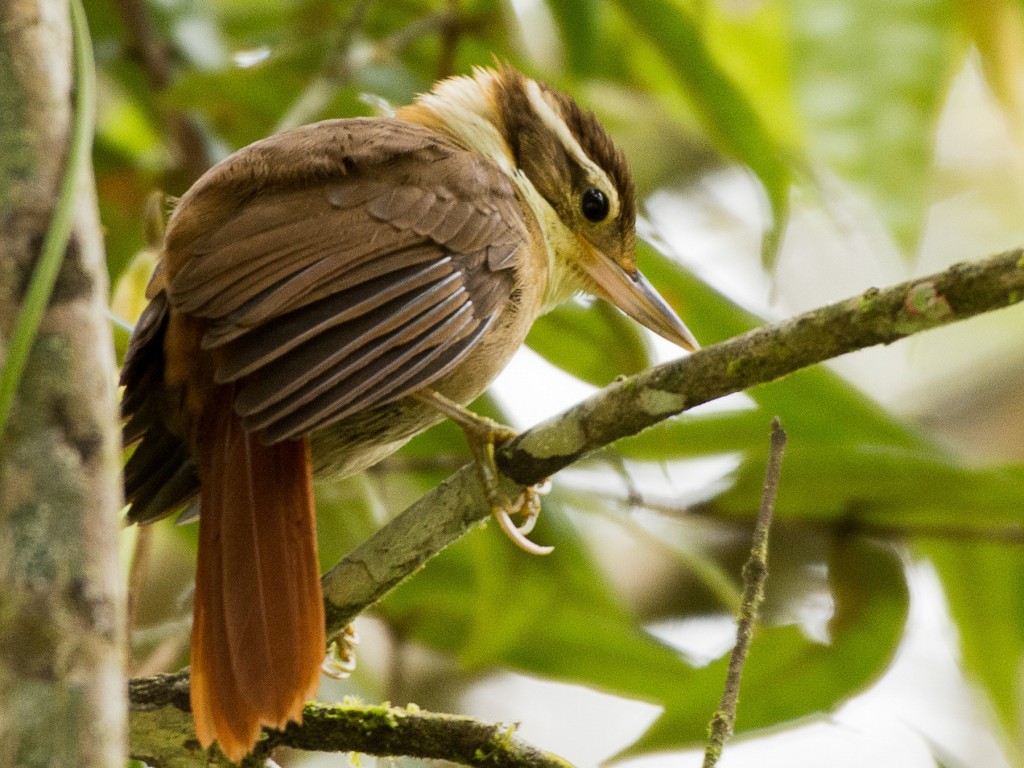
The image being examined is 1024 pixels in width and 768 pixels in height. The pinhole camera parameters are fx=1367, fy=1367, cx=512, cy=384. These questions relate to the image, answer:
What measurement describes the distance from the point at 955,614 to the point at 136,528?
5.90 feet

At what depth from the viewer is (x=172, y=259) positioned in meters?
1.98

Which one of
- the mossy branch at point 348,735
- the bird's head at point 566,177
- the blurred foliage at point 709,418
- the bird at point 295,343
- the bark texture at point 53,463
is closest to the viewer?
the bark texture at point 53,463

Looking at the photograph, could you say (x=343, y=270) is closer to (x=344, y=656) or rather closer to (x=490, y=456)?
(x=490, y=456)

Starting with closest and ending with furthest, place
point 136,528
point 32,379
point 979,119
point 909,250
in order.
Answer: point 32,379 → point 136,528 → point 909,250 → point 979,119

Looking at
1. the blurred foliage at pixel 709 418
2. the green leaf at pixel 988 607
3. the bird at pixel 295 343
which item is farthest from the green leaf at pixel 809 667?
the bird at pixel 295 343

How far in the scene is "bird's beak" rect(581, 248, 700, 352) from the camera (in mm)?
2566

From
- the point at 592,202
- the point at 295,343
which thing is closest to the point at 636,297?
the point at 592,202

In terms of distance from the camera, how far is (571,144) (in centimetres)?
270

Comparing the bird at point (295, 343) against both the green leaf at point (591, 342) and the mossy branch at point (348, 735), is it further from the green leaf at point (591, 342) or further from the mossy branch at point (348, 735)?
the green leaf at point (591, 342)

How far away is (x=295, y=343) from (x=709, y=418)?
4.86 feet

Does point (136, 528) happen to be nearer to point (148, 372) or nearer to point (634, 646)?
point (148, 372)

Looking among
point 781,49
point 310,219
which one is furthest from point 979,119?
point 310,219

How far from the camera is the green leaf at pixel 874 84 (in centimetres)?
286

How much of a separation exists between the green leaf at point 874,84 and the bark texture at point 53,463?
195 centimetres
